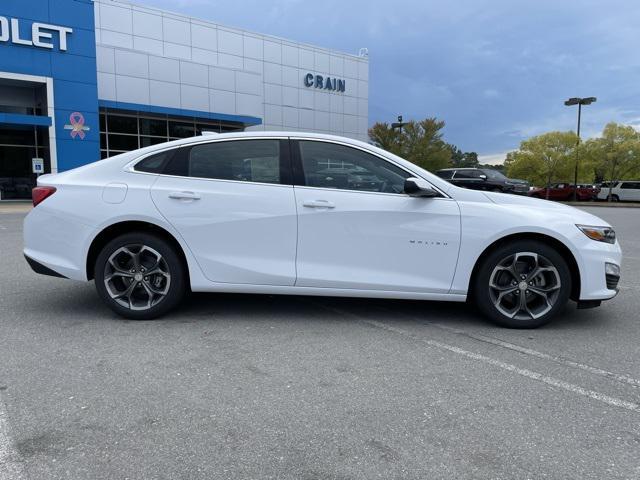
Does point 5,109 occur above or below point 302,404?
above

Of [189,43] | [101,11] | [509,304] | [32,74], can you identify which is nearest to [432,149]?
[189,43]

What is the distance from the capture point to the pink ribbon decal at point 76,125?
23.8 m

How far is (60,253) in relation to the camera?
14.5 feet

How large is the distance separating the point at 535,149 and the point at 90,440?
46.2 m

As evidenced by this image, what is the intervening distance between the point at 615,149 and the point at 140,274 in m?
45.4

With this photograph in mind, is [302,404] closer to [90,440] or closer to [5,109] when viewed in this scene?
[90,440]

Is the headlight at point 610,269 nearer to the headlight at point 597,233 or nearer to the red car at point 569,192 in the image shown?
the headlight at point 597,233

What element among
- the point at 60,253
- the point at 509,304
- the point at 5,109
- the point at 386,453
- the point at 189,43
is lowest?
the point at 386,453

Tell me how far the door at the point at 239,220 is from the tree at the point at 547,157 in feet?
143

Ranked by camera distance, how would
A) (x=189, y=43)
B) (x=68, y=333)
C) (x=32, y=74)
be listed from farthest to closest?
(x=189, y=43), (x=32, y=74), (x=68, y=333)

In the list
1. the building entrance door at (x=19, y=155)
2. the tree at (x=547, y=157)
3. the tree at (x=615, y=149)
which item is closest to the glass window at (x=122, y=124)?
the building entrance door at (x=19, y=155)

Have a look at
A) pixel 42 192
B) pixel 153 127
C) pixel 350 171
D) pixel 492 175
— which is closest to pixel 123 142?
pixel 153 127

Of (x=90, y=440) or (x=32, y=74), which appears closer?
(x=90, y=440)

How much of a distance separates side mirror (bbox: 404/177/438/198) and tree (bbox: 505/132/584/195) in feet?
141
